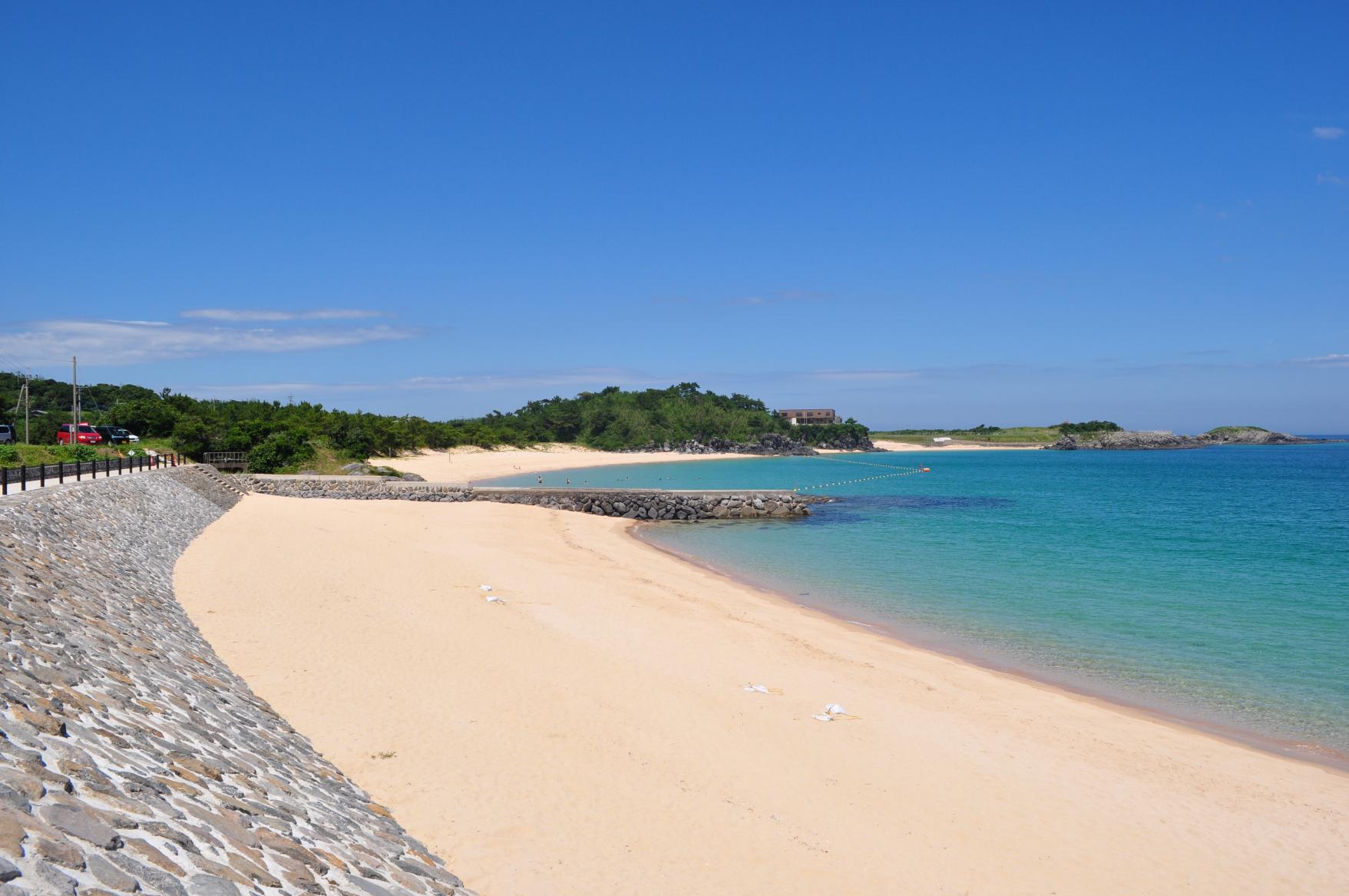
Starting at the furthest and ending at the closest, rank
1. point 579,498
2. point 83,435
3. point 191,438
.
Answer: point 191,438
point 579,498
point 83,435

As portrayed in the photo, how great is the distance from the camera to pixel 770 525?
1704 inches

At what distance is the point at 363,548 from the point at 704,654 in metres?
13.8

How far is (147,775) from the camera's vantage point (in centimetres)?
561

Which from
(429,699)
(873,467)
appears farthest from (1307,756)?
(873,467)

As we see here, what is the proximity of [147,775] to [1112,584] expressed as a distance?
27614 mm

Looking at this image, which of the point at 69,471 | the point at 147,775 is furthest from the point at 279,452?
the point at 147,775

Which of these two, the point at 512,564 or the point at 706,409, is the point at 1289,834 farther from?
the point at 706,409

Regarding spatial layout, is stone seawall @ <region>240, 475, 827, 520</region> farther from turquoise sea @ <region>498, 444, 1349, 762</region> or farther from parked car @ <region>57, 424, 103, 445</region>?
parked car @ <region>57, 424, 103, 445</region>

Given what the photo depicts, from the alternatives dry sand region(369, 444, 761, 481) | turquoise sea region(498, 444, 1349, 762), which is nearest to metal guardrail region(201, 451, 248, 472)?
dry sand region(369, 444, 761, 481)

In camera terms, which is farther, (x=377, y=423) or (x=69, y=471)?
(x=377, y=423)

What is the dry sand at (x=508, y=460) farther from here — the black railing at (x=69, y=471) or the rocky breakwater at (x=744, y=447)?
the black railing at (x=69, y=471)

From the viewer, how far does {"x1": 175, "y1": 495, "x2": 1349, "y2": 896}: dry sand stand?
8.12 metres

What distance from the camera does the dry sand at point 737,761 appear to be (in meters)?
8.12

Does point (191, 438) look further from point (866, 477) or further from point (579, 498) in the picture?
point (866, 477)
